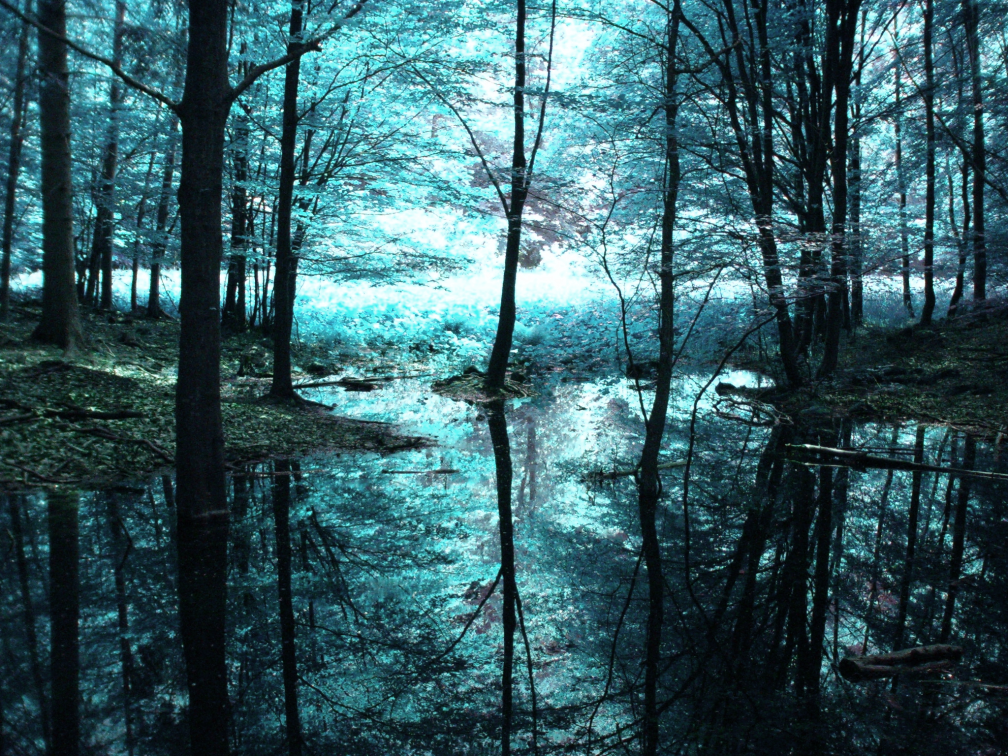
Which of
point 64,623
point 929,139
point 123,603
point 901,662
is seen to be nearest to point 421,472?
point 123,603

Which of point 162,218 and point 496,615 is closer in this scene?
point 496,615

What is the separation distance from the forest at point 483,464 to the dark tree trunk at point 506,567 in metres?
0.03

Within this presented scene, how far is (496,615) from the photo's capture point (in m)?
3.57

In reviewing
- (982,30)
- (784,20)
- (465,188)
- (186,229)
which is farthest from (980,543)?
(982,30)

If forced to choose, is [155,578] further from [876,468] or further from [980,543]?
[876,468]

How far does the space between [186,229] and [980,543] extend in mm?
5812

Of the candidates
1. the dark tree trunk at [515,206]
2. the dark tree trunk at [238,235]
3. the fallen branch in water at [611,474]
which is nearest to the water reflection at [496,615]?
the fallen branch in water at [611,474]

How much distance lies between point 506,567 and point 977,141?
14.6 m

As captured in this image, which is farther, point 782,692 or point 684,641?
point 684,641

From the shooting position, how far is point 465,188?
12648 mm

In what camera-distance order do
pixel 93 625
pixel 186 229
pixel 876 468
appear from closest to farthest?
pixel 93 625
pixel 186 229
pixel 876 468

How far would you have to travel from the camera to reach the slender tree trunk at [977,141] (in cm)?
1177

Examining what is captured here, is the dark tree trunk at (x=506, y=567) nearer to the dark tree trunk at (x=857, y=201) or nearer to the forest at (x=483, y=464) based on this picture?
the forest at (x=483, y=464)

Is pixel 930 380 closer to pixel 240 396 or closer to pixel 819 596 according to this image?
pixel 819 596
